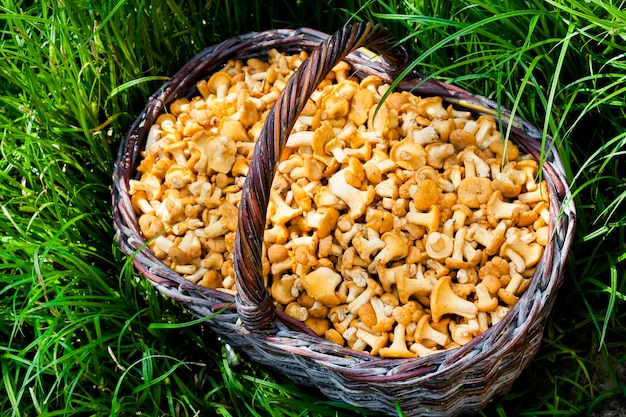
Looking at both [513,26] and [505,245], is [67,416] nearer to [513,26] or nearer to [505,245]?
[505,245]

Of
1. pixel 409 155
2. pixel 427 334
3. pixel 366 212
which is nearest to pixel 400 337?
pixel 427 334

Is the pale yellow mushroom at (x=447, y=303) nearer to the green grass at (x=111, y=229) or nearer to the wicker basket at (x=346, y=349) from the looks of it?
the wicker basket at (x=346, y=349)

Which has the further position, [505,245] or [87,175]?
[87,175]

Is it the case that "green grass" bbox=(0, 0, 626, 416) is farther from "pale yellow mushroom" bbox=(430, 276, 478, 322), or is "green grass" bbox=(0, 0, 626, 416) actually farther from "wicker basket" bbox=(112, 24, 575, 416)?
"pale yellow mushroom" bbox=(430, 276, 478, 322)

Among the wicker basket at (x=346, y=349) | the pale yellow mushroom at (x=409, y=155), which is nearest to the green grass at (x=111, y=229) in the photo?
the wicker basket at (x=346, y=349)

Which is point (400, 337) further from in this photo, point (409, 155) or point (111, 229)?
point (111, 229)

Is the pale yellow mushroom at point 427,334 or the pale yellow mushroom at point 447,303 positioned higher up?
the pale yellow mushroom at point 447,303

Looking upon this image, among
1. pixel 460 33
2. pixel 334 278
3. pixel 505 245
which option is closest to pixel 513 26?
pixel 460 33

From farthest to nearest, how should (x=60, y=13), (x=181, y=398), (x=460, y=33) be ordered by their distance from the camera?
1. (x=60, y=13)
2. (x=181, y=398)
3. (x=460, y=33)
